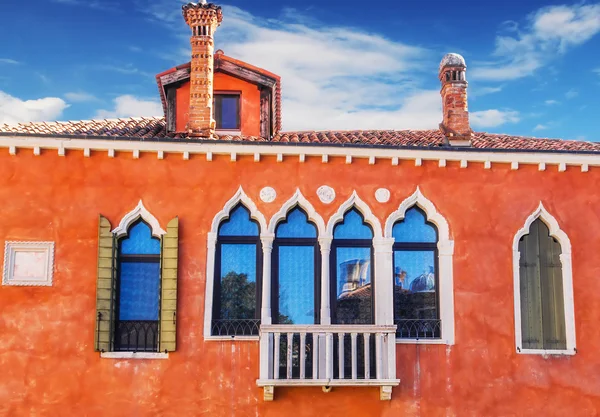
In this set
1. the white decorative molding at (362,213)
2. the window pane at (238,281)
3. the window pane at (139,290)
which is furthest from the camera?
the white decorative molding at (362,213)

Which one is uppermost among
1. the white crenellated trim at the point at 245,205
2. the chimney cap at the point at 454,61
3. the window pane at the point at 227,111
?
the chimney cap at the point at 454,61

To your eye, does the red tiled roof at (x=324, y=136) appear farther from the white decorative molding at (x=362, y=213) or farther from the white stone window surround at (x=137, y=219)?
the white stone window surround at (x=137, y=219)

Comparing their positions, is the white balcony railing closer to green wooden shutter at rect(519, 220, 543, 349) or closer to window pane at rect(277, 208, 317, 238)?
window pane at rect(277, 208, 317, 238)

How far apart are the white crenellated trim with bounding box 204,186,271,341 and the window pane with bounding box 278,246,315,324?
0.31 meters

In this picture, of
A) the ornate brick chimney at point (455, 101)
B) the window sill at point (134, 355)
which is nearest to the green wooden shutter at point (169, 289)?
the window sill at point (134, 355)

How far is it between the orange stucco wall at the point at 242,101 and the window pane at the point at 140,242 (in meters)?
2.30

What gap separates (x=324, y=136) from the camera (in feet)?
42.4

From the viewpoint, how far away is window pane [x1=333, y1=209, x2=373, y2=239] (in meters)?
10.9

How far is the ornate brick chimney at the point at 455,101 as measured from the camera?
11.8m

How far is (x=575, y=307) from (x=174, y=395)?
5438mm

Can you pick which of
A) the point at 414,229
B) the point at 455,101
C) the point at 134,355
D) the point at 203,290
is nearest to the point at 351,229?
the point at 414,229

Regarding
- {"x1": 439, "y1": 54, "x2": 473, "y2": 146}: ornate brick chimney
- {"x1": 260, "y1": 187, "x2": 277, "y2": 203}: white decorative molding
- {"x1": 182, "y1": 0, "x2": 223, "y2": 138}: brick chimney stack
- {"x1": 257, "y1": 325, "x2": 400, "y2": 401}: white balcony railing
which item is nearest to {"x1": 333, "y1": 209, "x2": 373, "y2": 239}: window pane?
{"x1": 260, "y1": 187, "x2": 277, "y2": 203}: white decorative molding

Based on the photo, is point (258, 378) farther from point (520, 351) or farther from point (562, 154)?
point (562, 154)

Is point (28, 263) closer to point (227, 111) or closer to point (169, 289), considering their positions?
point (169, 289)
